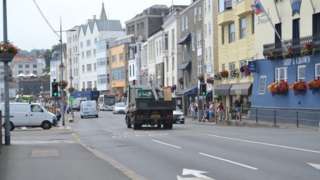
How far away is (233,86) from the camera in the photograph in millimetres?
57594

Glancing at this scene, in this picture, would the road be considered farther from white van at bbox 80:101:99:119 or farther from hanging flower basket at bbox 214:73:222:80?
white van at bbox 80:101:99:119

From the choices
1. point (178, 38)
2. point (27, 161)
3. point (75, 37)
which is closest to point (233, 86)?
point (178, 38)

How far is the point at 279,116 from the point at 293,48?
4828 millimetres

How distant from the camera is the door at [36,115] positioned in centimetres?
4644

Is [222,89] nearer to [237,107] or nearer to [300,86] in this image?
[237,107]

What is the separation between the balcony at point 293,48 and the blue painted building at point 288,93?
0.34 meters

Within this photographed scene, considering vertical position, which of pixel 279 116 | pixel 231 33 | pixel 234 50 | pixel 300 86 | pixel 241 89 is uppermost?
pixel 231 33

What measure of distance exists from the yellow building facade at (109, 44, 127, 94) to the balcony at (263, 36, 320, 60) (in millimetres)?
77318

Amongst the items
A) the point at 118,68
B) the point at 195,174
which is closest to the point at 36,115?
the point at 195,174

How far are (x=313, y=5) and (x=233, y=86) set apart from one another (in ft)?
58.4

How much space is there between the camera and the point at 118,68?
130625 mm

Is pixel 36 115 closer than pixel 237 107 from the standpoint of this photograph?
Yes

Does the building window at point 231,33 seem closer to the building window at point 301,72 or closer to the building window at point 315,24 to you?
the building window at point 301,72

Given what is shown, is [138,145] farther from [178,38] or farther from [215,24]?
[178,38]
